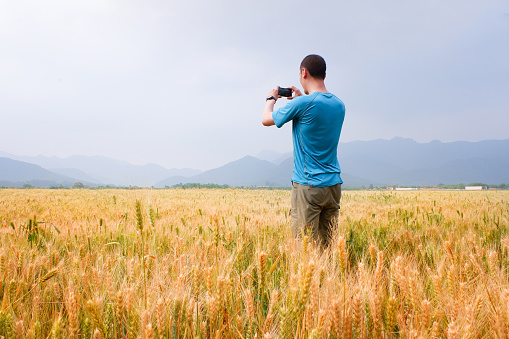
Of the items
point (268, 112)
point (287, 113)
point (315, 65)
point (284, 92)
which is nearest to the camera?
point (287, 113)

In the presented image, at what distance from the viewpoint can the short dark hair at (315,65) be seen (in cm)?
310

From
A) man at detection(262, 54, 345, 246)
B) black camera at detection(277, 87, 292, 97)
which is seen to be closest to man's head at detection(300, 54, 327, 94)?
man at detection(262, 54, 345, 246)

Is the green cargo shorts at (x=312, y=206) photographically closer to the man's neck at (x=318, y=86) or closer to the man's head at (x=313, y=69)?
the man's neck at (x=318, y=86)

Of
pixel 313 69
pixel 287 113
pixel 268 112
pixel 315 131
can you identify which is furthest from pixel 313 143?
pixel 313 69

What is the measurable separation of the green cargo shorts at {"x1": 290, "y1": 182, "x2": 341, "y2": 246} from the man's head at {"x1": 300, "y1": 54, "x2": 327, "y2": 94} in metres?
1.22

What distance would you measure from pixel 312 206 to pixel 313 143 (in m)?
0.69

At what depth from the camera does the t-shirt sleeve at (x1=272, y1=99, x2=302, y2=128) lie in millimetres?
2922

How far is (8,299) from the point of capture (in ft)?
4.56

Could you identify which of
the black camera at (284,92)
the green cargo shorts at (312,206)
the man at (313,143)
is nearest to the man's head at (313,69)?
the man at (313,143)

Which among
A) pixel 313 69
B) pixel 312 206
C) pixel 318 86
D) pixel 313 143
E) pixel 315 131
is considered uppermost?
pixel 313 69

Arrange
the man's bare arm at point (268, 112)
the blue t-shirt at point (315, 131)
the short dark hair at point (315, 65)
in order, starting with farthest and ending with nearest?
the man's bare arm at point (268, 112) → the short dark hair at point (315, 65) → the blue t-shirt at point (315, 131)

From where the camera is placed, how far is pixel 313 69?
310 centimetres

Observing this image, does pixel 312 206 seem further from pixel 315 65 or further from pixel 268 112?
pixel 315 65

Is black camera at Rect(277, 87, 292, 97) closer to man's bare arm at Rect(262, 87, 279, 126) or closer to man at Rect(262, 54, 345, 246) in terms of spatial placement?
man's bare arm at Rect(262, 87, 279, 126)
